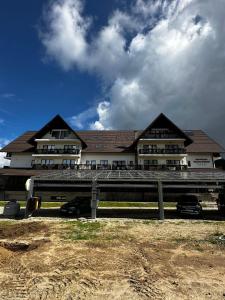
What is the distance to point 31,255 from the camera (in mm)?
9141

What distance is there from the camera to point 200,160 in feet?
136

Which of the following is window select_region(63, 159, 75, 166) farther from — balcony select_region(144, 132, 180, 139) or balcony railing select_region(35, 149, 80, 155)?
balcony select_region(144, 132, 180, 139)

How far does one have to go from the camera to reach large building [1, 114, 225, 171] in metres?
39.8

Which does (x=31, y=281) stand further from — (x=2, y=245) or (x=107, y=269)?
(x=2, y=245)

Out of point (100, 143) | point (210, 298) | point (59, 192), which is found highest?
point (100, 143)

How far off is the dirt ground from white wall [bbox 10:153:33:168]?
96.3 ft

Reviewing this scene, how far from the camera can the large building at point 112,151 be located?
3984 cm

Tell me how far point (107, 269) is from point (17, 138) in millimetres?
43890

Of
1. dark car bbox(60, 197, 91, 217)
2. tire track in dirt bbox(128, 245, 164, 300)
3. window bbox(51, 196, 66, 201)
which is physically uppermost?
window bbox(51, 196, 66, 201)

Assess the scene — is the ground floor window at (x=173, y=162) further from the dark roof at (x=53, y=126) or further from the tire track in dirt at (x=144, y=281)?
the tire track in dirt at (x=144, y=281)

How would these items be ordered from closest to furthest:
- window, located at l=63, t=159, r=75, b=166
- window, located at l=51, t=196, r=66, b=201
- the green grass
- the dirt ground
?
the dirt ground
the green grass
window, located at l=51, t=196, r=66, b=201
window, located at l=63, t=159, r=75, b=166

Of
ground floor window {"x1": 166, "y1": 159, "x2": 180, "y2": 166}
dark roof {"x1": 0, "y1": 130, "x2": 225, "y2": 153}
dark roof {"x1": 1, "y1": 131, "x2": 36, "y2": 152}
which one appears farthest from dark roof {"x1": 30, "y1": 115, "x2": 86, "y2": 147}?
ground floor window {"x1": 166, "y1": 159, "x2": 180, "y2": 166}

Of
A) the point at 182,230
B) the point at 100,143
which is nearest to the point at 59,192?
the point at 100,143

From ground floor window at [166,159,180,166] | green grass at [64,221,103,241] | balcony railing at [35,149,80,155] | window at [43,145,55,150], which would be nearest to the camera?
green grass at [64,221,103,241]
